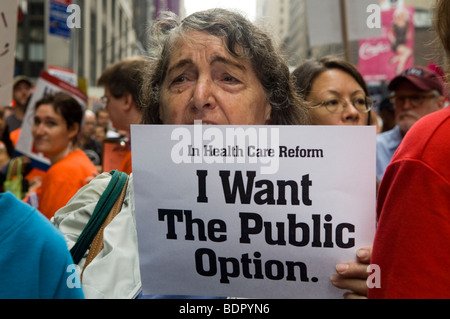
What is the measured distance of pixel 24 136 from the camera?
12.5 ft

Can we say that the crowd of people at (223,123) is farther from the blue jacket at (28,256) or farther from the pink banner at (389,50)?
the pink banner at (389,50)

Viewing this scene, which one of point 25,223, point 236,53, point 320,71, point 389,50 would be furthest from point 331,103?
point 389,50

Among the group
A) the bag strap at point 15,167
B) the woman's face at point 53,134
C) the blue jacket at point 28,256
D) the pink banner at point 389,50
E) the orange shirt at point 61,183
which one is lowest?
the blue jacket at point 28,256

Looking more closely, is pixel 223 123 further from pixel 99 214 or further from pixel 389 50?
pixel 389 50

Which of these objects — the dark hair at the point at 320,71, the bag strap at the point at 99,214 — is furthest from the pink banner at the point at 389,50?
the bag strap at the point at 99,214

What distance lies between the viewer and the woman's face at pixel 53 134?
9.61 ft

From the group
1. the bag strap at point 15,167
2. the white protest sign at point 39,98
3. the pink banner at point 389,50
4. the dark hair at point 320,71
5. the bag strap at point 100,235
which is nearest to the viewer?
the bag strap at point 100,235

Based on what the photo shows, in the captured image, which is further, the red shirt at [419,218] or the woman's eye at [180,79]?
the woman's eye at [180,79]

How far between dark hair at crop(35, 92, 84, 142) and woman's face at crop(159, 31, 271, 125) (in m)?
1.38

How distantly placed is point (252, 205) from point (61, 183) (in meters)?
1.38

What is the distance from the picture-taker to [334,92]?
2.64 metres

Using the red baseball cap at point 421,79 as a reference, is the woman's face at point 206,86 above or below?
below
